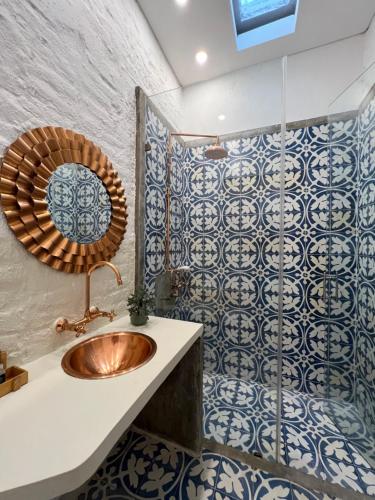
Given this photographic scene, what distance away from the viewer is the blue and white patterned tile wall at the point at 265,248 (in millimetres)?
1559

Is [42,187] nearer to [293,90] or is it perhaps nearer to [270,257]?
[270,257]

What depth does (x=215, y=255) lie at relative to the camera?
→ 1.78 m

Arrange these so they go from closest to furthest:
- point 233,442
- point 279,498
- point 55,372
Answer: point 55,372, point 279,498, point 233,442

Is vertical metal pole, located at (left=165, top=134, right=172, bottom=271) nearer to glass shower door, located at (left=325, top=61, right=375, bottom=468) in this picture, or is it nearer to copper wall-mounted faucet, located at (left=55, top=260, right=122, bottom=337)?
copper wall-mounted faucet, located at (left=55, top=260, right=122, bottom=337)

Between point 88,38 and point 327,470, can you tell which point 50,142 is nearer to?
point 88,38

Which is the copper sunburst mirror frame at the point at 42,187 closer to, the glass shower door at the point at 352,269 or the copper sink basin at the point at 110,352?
the copper sink basin at the point at 110,352

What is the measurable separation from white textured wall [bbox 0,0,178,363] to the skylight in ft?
2.55

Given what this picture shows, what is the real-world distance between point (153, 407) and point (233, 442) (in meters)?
0.51

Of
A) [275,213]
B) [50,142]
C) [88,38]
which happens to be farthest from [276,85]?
[50,142]

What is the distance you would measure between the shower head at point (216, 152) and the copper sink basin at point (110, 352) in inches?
55.6

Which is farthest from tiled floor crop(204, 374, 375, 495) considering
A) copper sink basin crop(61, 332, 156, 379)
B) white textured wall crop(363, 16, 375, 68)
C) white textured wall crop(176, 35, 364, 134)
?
white textured wall crop(363, 16, 375, 68)

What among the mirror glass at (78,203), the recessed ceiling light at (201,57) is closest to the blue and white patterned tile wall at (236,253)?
the recessed ceiling light at (201,57)

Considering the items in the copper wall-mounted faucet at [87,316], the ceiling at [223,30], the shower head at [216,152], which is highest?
the ceiling at [223,30]

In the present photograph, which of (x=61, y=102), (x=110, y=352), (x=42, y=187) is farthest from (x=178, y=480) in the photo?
(x=61, y=102)
